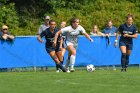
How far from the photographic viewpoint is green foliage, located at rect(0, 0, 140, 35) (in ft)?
88.3

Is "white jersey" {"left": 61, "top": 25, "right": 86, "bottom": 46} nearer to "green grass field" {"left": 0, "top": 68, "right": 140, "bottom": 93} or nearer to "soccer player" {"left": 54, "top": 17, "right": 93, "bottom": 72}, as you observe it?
"soccer player" {"left": 54, "top": 17, "right": 93, "bottom": 72}

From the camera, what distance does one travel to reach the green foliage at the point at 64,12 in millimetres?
26906

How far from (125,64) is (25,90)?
775 centimetres

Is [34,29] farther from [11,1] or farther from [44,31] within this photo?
[44,31]

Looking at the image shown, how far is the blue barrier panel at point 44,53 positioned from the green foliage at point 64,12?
5501 millimetres

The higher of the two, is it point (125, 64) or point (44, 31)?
point (44, 31)

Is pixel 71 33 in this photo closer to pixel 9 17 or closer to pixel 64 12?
pixel 9 17

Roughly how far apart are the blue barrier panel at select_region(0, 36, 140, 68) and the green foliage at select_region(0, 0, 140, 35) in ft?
18.0

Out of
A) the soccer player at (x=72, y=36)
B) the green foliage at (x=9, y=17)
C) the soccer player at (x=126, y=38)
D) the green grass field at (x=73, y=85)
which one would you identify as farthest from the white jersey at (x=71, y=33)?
the green foliage at (x=9, y=17)

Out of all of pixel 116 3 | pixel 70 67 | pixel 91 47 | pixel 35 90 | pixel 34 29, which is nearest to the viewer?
pixel 35 90

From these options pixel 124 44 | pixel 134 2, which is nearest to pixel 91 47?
pixel 124 44

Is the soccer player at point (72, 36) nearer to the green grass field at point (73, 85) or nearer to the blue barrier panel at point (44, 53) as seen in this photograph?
the blue barrier panel at point (44, 53)

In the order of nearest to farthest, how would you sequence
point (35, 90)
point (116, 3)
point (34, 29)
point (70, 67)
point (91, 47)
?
1. point (35, 90)
2. point (70, 67)
3. point (91, 47)
4. point (34, 29)
5. point (116, 3)

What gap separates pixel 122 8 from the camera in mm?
28531
